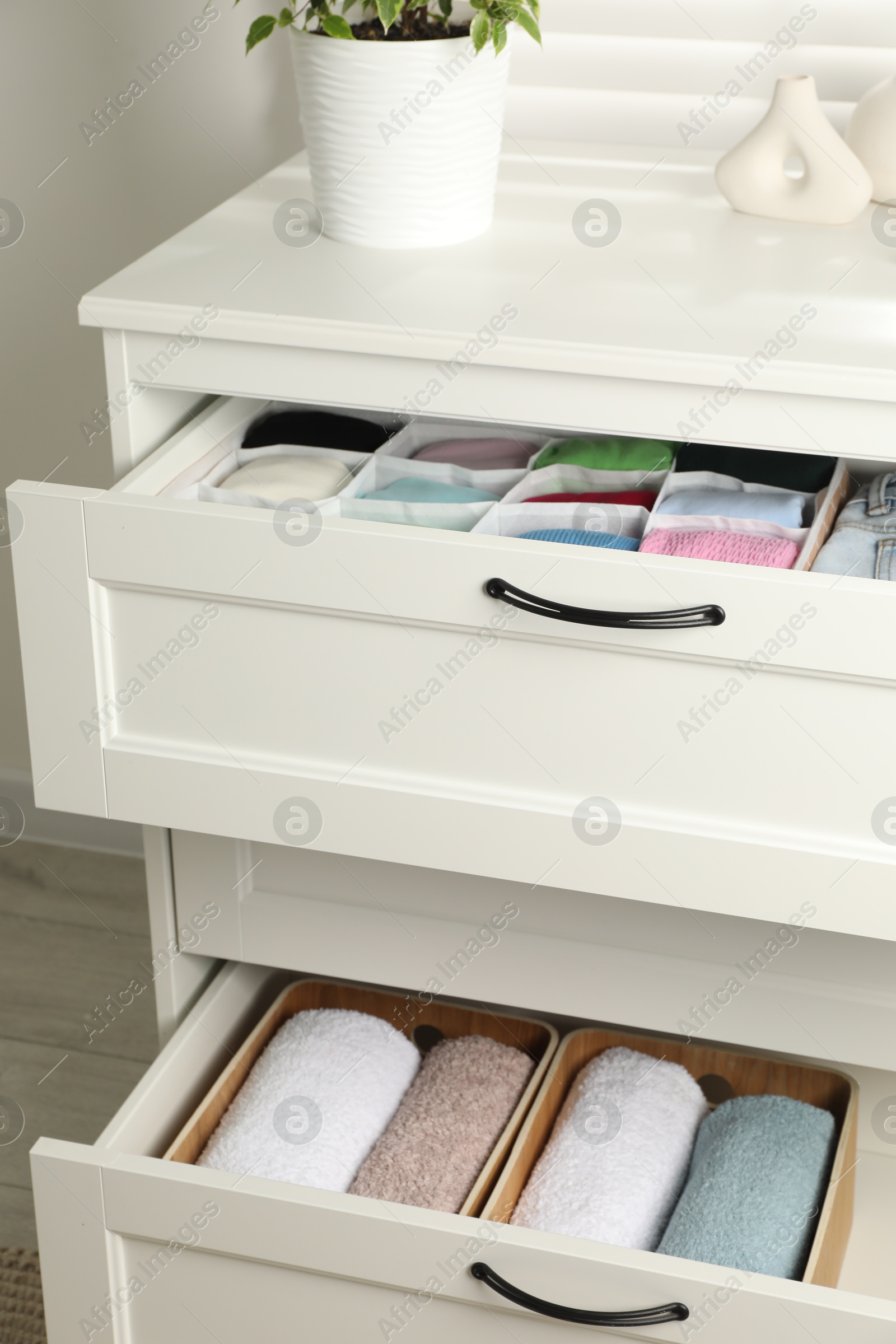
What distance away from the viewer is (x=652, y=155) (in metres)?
1.17

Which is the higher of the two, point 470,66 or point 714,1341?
point 470,66

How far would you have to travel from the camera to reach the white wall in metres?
1.38

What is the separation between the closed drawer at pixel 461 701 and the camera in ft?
2.48

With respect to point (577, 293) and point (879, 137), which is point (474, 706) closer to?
point (577, 293)

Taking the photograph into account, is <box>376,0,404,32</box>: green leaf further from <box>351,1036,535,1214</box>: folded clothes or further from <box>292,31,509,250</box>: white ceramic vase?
<box>351,1036,535,1214</box>: folded clothes

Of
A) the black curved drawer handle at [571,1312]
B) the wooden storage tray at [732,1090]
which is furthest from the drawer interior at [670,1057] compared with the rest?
the black curved drawer handle at [571,1312]

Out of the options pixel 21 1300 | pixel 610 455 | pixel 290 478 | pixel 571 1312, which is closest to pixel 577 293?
pixel 610 455

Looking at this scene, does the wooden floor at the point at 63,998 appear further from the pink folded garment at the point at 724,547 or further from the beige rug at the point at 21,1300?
the pink folded garment at the point at 724,547

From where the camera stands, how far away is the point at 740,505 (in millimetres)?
913

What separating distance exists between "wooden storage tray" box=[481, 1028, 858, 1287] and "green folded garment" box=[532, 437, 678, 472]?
1.71 ft

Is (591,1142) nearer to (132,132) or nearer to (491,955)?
(491,955)

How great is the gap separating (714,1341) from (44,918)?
3.91 ft

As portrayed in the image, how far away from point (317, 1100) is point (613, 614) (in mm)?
547

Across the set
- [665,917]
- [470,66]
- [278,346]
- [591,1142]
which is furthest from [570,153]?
[591,1142]
